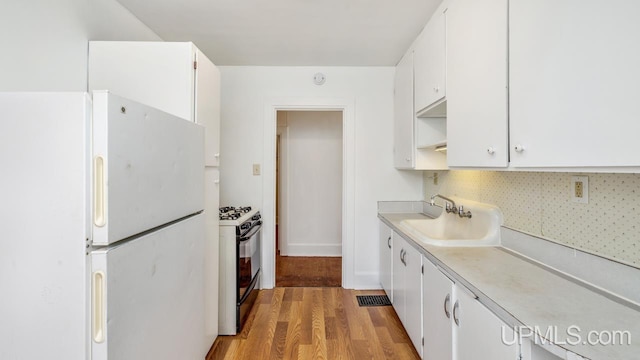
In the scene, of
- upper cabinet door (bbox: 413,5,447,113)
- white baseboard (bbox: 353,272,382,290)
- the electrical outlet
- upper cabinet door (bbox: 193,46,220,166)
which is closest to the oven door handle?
upper cabinet door (bbox: 193,46,220,166)

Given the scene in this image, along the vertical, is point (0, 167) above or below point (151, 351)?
above

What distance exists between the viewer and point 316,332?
2.25 m

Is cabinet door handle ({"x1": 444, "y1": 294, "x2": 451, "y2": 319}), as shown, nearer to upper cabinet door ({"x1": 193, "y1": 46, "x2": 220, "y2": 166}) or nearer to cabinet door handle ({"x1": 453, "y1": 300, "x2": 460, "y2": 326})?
cabinet door handle ({"x1": 453, "y1": 300, "x2": 460, "y2": 326})

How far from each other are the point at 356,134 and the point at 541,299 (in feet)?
7.44

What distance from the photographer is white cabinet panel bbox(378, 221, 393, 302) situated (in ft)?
8.41

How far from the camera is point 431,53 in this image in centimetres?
201

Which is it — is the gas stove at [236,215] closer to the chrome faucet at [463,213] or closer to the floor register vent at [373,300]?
the floor register vent at [373,300]

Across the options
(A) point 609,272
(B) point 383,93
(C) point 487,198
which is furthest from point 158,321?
(B) point 383,93

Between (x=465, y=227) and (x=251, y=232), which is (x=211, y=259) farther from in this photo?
(x=465, y=227)

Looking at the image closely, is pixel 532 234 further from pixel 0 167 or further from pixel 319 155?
pixel 319 155

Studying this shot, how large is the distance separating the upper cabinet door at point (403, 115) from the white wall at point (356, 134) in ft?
0.45

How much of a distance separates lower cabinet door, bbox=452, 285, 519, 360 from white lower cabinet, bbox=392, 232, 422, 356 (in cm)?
49

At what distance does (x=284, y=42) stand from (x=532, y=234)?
227 cm

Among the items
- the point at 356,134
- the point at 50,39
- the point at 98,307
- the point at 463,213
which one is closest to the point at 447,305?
the point at 463,213
